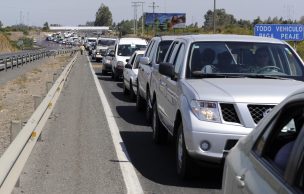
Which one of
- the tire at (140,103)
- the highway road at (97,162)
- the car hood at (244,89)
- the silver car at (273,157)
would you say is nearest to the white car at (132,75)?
the tire at (140,103)

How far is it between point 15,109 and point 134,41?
40.1ft

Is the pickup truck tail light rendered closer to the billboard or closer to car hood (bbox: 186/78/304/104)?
car hood (bbox: 186/78/304/104)

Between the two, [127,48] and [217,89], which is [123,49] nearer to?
[127,48]

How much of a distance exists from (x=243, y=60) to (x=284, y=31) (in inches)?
978

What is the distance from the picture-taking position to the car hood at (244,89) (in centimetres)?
672

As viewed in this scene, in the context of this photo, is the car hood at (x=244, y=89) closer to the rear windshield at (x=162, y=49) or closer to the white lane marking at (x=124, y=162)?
the white lane marking at (x=124, y=162)

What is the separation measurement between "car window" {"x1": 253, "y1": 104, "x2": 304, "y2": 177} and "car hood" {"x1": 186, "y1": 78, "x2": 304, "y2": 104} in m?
3.03

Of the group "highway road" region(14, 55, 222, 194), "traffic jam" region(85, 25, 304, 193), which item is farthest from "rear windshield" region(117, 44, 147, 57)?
"traffic jam" region(85, 25, 304, 193)

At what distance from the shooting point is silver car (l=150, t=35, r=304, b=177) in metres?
6.68

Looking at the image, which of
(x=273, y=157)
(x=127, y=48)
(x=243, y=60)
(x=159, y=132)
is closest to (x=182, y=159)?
(x=243, y=60)

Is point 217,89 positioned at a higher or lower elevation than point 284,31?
lower

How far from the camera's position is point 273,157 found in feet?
11.1

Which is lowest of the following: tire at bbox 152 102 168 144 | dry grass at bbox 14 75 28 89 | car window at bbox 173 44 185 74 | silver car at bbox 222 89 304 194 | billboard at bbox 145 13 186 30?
dry grass at bbox 14 75 28 89

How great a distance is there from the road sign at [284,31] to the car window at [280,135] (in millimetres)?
29510
